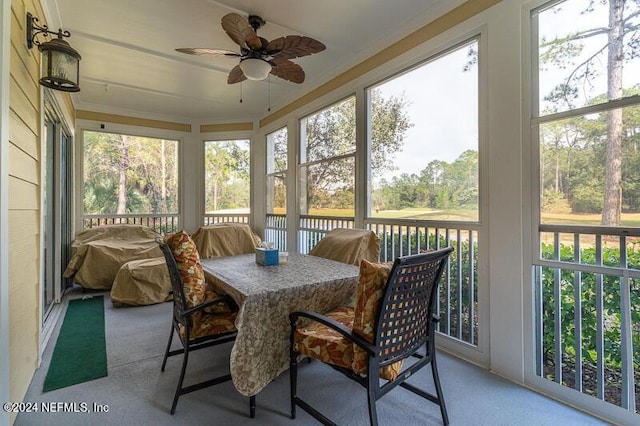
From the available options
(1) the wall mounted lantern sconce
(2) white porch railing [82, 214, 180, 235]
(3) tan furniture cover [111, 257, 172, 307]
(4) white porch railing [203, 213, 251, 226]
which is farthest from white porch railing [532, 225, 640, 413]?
(2) white porch railing [82, 214, 180, 235]

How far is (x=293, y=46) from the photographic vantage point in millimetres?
2285

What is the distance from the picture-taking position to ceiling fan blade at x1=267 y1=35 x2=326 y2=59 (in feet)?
7.24

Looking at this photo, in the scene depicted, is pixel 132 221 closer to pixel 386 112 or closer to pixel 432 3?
pixel 386 112

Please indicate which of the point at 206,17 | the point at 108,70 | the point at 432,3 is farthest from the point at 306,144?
the point at 108,70

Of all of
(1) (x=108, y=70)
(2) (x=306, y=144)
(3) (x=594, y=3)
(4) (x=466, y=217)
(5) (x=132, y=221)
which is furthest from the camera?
(5) (x=132, y=221)

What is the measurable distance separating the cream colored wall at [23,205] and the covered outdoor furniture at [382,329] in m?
1.55

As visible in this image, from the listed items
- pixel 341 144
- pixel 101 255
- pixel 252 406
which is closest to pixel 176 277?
pixel 252 406

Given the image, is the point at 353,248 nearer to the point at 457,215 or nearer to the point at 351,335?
the point at 457,215

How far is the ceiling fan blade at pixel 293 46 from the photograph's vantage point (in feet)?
7.24

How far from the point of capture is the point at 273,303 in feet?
5.50

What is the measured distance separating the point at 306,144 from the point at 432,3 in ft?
7.93

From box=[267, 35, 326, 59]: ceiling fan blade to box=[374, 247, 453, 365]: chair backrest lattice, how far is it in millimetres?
1695

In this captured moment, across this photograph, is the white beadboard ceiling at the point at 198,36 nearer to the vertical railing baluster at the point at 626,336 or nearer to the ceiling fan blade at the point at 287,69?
the ceiling fan blade at the point at 287,69

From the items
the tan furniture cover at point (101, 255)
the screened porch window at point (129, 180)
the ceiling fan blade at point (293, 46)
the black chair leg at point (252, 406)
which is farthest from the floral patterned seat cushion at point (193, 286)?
the screened porch window at point (129, 180)
